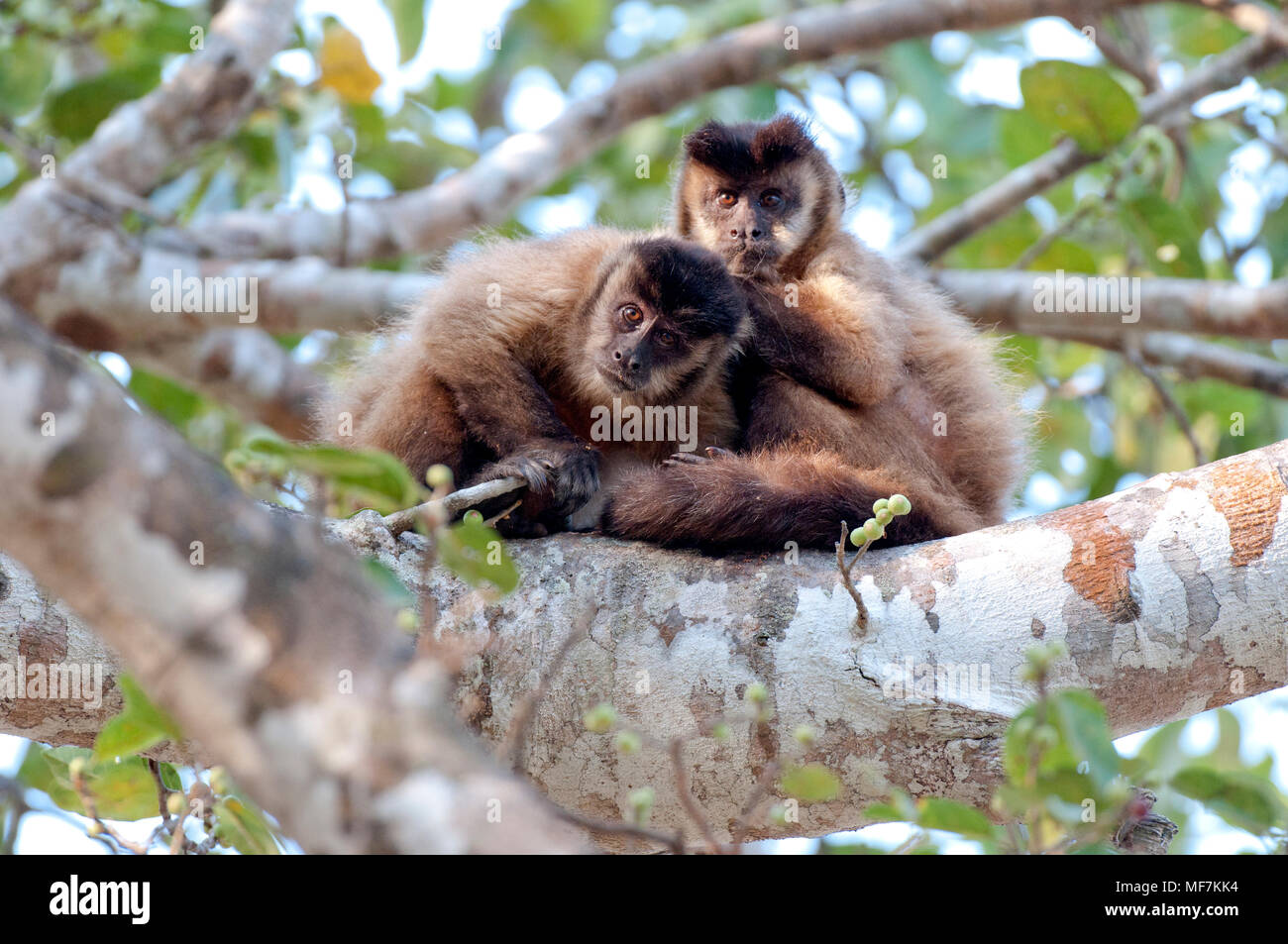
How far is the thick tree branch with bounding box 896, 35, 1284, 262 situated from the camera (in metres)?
6.19

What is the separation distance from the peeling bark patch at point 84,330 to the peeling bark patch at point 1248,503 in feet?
17.5

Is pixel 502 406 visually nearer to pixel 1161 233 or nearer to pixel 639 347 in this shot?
pixel 639 347

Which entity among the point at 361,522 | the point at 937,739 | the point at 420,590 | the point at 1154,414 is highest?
the point at 1154,414

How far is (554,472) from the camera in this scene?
4.00 metres

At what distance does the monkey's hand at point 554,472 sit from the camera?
388 cm

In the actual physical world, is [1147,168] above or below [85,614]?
above

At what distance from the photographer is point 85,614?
1.56 m

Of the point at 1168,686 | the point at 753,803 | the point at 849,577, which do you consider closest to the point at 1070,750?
the point at 753,803

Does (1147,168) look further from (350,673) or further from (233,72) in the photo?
(350,673)

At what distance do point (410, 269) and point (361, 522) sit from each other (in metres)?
5.52

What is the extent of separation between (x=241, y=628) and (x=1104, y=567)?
88.1 inches

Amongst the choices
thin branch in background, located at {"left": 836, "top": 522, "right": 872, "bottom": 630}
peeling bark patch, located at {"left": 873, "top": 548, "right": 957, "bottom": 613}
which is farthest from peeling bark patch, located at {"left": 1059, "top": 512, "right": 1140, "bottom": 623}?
thin branch in background, located at {"left": 836, "top": 522, "right": 872, "bottom": 630}

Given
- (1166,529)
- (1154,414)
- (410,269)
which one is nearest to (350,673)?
(1166,529)

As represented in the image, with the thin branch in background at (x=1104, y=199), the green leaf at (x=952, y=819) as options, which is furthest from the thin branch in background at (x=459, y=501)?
the thin branch in background at (x=1104, y=199)
